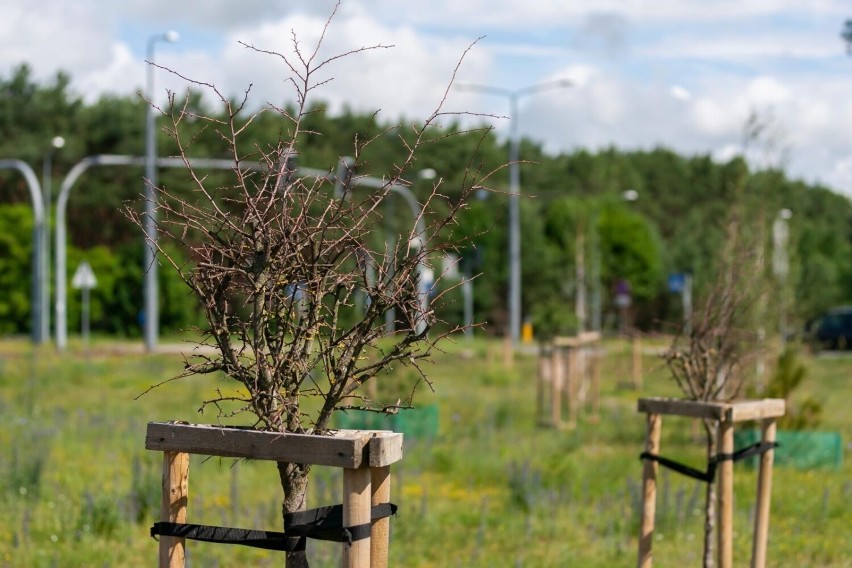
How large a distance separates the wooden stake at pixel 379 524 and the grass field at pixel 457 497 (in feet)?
5.10

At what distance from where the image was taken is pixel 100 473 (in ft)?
36.0

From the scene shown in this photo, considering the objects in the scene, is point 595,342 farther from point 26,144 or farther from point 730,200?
point 26,144

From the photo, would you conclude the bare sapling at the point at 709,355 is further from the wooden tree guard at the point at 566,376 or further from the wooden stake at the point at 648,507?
the wooden tree guard at the point at 566,376

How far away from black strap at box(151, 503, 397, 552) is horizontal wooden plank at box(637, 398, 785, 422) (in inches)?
96.1

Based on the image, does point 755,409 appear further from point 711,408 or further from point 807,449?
point 807,449

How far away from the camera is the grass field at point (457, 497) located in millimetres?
8211

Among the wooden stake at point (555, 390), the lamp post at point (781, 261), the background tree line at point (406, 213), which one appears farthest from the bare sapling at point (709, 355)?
the background tree line at point (406, 213)

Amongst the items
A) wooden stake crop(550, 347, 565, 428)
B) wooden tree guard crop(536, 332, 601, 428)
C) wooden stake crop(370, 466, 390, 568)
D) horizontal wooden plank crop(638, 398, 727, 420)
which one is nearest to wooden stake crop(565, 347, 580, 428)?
wooden tree guard crop(536, 332, 601, 428)

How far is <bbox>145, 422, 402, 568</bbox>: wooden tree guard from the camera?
12.5 feet

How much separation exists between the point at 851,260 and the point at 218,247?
68431 millimetres

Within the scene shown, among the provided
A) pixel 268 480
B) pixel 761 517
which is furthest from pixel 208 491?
pixel 761 517

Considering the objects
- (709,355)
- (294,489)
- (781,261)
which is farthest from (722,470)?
(781,261)

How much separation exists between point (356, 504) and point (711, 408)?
2696 millimetres

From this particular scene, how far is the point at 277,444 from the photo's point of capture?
3871 mm
